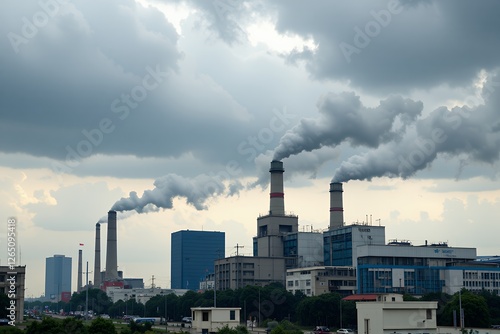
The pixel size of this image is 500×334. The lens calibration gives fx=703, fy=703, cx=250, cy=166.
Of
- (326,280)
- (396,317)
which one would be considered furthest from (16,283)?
(396,317)

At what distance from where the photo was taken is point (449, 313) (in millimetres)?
117875

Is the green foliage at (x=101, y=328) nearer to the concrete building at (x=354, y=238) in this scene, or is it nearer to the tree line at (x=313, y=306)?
the tree line at (x=313, y=306)

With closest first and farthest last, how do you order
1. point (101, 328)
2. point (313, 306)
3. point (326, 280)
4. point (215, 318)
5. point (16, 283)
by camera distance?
point (101, 328) < point (215, 318) < point (16, 283) < point (313, 306) < point (326, 280)

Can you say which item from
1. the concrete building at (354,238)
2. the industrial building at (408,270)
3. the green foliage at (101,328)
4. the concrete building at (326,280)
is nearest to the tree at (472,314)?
the industrial building at (408,270)

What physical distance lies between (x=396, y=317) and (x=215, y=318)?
2452 cm

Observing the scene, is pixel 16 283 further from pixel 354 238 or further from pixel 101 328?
pixel 354 238

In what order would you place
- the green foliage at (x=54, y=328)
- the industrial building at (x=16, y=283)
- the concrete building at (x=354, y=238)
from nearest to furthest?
the green foliage at (x=54, y=328) → the industrial building at (x=16, y=283) → the concrete building at (x=354, y=238)

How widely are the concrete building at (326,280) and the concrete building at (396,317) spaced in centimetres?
10711

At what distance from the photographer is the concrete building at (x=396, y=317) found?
7456 centimetres

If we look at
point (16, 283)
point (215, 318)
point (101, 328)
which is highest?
point (16, 283)

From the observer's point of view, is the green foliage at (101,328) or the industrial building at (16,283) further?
the industrial building at (16,283)

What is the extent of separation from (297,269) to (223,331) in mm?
119235

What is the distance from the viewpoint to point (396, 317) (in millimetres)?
74750

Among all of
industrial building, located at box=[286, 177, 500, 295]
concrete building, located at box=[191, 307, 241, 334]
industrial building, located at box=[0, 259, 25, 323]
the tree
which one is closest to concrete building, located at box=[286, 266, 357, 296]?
industrial building, located at box=[286, 177, 500, 295]
